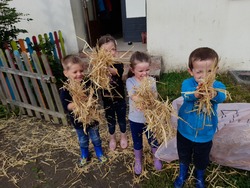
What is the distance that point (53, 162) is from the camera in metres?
3.17

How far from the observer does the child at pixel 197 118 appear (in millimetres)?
1822

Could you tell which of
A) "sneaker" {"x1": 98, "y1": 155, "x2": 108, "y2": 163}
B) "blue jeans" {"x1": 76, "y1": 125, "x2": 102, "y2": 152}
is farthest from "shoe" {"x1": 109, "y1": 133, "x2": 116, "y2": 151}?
"blue jeans" {"x1": 76, "y1": 125, "x2": 102, "y2": 152}

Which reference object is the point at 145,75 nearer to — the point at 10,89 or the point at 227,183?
the point at 227,183

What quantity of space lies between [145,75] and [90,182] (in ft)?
5.12

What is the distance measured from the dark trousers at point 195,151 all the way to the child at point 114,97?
93 cm

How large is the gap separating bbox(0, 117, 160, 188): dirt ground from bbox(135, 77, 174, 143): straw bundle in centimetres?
105

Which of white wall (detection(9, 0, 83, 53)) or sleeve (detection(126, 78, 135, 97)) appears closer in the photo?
sleeve (detection(126, 78, 135, 97))

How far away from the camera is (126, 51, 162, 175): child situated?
227cm

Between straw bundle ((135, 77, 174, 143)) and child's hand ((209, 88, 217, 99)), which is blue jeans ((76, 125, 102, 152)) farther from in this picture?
child's hand ((209, 88, 217, 99))

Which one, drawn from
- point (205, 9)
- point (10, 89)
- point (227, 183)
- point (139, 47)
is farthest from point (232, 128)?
point (139, 47)

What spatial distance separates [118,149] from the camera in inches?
129

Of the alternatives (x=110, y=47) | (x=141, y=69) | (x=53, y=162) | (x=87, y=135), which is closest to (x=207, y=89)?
(x=141, y=69)

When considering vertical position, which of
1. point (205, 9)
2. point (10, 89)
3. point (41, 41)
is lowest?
point (10, 89)

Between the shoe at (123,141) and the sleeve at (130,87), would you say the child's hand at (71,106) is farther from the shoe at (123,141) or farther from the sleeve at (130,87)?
the shoe at (123,141)
